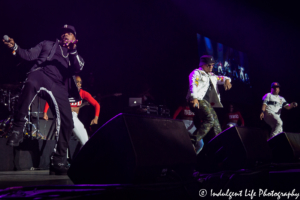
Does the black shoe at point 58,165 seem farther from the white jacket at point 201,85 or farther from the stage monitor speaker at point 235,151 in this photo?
the white jacket at point 201,85

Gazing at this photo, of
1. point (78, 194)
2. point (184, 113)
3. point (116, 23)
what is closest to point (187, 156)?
point (78, 194)

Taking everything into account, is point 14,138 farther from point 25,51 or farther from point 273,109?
point 273,109

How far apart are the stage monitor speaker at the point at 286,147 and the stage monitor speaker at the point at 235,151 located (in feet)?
3.34

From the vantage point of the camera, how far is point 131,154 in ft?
5.35

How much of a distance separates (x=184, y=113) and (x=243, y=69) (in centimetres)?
344

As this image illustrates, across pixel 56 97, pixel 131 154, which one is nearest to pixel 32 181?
pixel 56 97

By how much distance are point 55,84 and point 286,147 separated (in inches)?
130

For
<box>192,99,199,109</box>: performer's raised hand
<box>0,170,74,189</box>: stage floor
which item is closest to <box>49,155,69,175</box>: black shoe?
<box>0,170,74,189</box>: stage floor

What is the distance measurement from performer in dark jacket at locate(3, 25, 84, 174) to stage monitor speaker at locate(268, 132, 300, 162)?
9.89 ft

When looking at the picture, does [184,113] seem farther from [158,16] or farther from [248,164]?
[248,164]

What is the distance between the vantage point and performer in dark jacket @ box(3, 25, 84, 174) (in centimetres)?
295

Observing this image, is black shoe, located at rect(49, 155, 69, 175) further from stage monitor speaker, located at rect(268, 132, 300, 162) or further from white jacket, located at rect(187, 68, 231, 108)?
stage monitor speaker, located at rect(268, 132, 300, 162)

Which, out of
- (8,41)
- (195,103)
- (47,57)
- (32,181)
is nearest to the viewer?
(32,181)

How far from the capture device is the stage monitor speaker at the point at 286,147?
414cm
